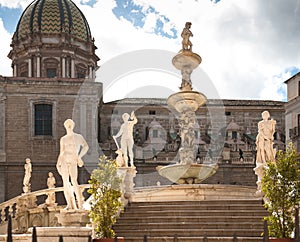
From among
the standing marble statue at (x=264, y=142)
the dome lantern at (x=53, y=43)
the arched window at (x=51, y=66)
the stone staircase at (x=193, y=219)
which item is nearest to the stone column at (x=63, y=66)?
the dome lantern at (x=53, y=43)

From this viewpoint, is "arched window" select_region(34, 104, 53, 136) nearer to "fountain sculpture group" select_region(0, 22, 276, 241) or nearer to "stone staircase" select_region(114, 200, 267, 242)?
"fountain sculpture group" select_region(0, 22, 276, 241)

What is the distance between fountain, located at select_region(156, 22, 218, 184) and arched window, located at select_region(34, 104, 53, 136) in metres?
18.4

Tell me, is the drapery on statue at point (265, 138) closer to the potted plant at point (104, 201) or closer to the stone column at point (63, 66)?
the potted plant at point (104, 201)

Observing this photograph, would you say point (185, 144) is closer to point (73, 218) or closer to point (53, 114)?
point (73, 218)

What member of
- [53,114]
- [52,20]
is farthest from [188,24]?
[52,20]

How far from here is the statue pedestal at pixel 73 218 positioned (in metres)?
13.0

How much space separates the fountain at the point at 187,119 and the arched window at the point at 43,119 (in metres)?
18.4

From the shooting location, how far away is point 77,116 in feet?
128

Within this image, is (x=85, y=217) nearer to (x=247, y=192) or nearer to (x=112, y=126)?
(x=247, y=192)

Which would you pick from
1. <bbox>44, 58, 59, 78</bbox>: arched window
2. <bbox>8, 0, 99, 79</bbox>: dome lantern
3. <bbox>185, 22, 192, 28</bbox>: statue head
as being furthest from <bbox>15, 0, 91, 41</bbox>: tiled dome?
<bbox>185, 22, 192, 28</bbox>: statue head

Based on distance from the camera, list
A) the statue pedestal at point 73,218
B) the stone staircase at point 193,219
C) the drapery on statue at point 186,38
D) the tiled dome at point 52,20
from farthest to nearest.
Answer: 1. the tiled dome at point 52,20
2. the drapery on statue at point 186,38
3. the stone staircase at point 193,219
4. the statue pedestal at point 73,218

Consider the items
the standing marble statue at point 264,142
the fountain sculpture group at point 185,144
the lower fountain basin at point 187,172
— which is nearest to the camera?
the standing marble statue at point 264,142

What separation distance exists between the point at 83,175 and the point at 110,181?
82.7 ft

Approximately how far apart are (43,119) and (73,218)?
1055 inches
